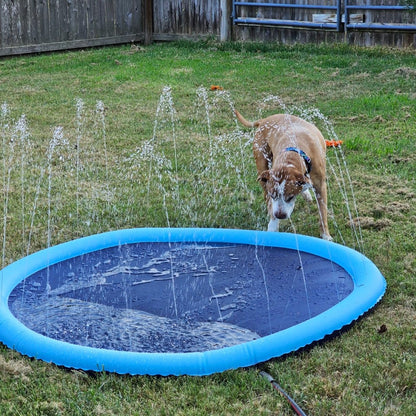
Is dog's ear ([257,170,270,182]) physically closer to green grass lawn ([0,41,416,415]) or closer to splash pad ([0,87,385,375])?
splash pad ([0,87,385,375])

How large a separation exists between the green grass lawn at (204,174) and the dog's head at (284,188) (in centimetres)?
65

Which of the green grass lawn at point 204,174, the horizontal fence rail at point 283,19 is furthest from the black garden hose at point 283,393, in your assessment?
the horizontal fence rail at point 283,19

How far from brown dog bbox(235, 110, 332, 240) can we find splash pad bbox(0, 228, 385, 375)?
326mm

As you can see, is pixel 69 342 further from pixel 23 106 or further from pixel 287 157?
pixel 23 106

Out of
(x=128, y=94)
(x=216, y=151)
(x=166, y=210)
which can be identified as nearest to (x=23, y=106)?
(x=128, y=94)

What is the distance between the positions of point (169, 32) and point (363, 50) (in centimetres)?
449

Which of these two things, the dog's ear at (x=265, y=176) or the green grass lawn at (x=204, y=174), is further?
the dog's ear at (x=265, y=176)

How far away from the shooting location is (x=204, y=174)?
6309 millimetres

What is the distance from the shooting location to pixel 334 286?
13.4 ft

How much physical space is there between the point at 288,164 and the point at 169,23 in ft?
34.2

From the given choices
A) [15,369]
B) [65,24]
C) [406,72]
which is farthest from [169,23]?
[15,369]

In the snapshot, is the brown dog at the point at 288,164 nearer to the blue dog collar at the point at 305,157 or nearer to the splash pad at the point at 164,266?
the blue dog collar at the point at 305,157

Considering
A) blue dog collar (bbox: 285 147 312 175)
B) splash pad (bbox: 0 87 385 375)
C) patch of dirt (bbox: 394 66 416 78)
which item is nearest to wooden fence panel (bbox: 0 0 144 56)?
splash pad (bbox: 0 87 385 375)

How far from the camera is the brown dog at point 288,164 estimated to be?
4445 millimetres
